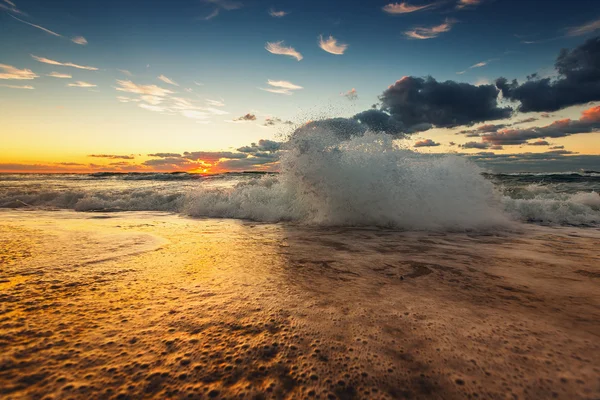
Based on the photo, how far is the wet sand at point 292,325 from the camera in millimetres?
1510

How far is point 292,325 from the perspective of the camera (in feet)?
6.94

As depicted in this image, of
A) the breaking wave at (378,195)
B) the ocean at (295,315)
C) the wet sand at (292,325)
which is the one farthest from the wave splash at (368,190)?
the wet sand at (292,325)

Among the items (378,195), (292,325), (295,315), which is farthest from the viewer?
(378,195)

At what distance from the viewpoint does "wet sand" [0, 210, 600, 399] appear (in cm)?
151

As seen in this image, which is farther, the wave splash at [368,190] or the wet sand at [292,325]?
the wave splash at [368,190]

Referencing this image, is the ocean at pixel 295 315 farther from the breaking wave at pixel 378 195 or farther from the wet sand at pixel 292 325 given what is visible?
the breaking wave at pixel 378 195

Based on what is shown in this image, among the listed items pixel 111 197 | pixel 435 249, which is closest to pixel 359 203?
pixel 435 249

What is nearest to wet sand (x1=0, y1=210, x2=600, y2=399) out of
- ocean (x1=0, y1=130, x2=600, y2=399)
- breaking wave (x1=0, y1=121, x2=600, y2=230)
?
ocean (x1=0, y1=130, x2=600, y2=399)

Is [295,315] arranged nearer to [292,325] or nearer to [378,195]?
[292,325]

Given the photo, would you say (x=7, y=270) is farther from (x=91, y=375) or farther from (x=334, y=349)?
(x=334, y=349)

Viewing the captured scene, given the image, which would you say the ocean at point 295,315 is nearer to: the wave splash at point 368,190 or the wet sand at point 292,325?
the wet sand at point 292,325

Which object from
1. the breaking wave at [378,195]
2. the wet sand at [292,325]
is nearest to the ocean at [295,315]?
the wet sand at [292,325]

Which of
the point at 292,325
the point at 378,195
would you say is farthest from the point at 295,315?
the point at 378,195

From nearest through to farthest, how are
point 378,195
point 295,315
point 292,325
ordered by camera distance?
point 292,325, point 295,315, point 378,195
